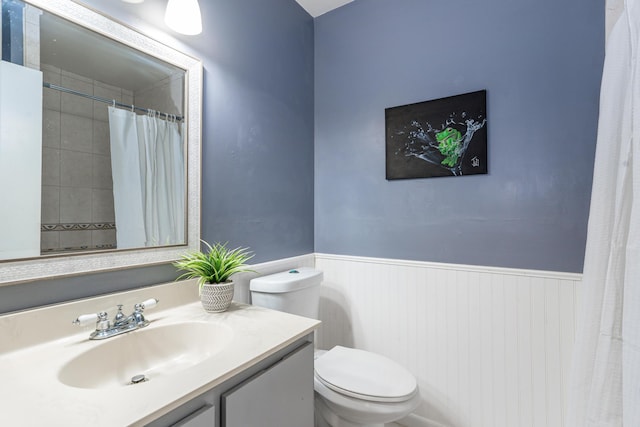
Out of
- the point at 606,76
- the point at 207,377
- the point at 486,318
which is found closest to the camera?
the point at 207,377

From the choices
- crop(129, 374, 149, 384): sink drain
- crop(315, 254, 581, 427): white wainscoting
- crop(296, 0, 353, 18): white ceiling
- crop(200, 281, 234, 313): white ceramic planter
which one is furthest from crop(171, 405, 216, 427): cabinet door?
crop(296, 0, 353, 18): white ceiling

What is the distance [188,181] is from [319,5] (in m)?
1.50

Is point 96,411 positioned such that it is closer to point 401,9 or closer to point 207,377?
point 207,377

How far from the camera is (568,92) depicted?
1351 mm

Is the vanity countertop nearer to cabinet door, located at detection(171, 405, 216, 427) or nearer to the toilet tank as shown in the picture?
cabinet door, located at detection(171, 405, 216, 427)

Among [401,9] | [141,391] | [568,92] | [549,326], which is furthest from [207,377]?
[401,9]

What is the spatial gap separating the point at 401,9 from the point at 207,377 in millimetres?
2034

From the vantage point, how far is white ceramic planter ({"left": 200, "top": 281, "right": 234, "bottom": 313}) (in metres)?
1.14

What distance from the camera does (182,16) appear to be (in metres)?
1.17

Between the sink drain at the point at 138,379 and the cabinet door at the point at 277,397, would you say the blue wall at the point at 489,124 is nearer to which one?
the cabinet door at the point at 277,397

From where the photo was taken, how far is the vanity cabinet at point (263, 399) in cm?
68

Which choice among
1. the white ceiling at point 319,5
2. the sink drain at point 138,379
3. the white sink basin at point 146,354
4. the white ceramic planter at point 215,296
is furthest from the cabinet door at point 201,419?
the white ceiling at point 319,5

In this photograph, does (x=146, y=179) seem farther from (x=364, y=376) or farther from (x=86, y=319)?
(x=364, y=376)

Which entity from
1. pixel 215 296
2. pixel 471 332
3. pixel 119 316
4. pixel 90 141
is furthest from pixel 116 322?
pixel 471 332
